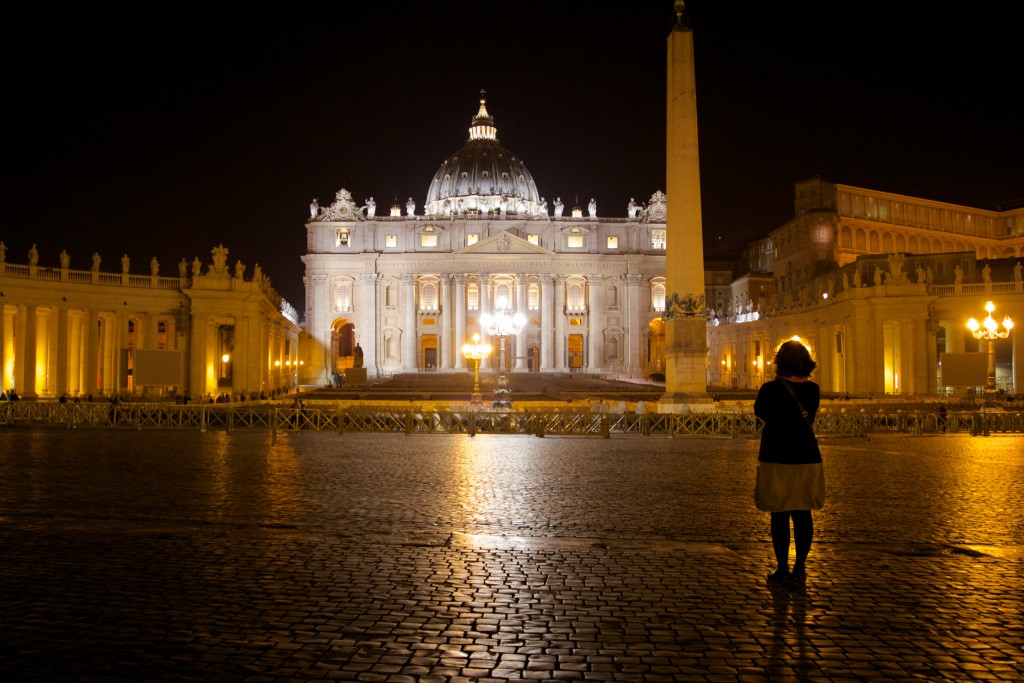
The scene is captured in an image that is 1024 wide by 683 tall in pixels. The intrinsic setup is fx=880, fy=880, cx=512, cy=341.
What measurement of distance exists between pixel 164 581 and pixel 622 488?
293 inches

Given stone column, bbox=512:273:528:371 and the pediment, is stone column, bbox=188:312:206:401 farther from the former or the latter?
stone column, bbox=512:273:528:371

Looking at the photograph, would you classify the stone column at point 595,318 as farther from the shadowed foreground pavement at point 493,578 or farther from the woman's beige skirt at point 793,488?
the woman's beige skirt at point 793,488

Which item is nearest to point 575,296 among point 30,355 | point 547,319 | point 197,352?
point 547,319

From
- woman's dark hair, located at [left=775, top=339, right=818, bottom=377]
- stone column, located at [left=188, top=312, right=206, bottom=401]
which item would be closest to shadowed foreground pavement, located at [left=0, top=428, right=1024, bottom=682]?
woman's dark hair, located at [left=775, top=339, right=818, bottom=377]

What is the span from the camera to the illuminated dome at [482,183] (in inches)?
4441

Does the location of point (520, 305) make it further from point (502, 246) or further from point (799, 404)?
point (799, 404)

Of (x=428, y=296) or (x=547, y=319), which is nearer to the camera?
(x=547, y=319)

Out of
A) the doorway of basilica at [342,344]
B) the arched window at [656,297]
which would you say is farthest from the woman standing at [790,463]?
the arched window at [656,297]

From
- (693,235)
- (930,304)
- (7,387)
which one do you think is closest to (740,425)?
(693,235)

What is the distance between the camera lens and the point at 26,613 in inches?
254

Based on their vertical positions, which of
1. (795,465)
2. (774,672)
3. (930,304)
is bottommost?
(774,672)

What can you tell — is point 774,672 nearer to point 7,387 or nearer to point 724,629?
point 724,629

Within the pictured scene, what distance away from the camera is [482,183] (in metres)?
114

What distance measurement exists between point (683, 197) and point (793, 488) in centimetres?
1954
